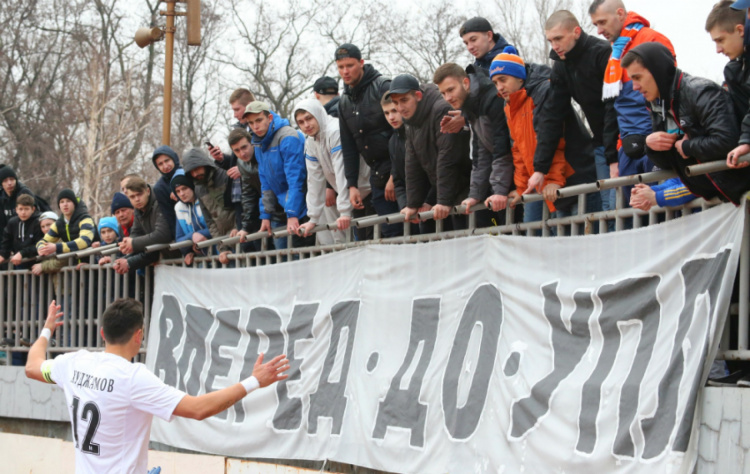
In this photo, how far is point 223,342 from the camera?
10086 millimetres

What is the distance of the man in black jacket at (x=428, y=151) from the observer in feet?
25.8

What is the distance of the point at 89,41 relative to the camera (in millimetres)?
37562

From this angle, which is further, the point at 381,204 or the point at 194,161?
the point at 194,161

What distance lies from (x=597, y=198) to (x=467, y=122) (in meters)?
1.52

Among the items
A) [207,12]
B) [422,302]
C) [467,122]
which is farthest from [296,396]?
[207,12]

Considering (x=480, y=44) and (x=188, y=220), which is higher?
(x=480, y=44)

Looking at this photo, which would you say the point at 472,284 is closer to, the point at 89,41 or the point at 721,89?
the point at 721,89

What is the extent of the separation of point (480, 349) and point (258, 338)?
10.6 feet

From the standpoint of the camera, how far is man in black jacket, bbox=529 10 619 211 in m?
6.79

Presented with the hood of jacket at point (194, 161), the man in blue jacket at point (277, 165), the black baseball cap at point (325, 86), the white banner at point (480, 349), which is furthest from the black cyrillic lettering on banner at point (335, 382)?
the black baseball cap at point (325, 86)

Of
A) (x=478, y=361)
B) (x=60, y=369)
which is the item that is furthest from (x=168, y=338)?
(x=478, y=361)

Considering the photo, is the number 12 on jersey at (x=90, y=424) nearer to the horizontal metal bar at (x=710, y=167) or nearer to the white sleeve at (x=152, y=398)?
the white sleeve at (x=152, y=398)

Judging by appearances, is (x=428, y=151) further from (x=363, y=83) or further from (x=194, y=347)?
(x=194, y=347)

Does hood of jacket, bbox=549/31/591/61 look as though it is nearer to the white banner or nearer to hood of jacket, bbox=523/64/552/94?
hood of jacket, bbox=523/64/552/94
